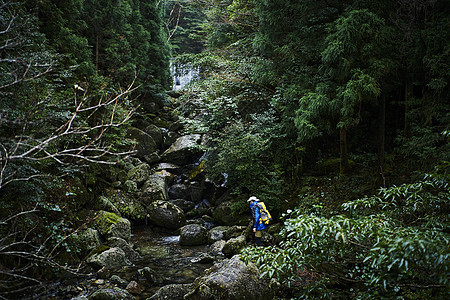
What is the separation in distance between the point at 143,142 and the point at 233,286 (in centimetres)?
1094

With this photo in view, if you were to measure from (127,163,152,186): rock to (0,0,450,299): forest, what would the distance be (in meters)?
0.56

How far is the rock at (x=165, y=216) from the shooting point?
948 centimetres

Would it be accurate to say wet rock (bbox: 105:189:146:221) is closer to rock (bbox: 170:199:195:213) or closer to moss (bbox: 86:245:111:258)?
rock (bbox: 170:199:195:213)

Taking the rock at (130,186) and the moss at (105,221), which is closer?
the moss at (105,221)

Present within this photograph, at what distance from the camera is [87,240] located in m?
6.77

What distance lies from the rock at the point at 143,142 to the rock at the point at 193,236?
6.58m

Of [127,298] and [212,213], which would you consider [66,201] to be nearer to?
[127,298]

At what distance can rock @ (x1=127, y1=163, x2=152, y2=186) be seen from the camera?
11.3 metres

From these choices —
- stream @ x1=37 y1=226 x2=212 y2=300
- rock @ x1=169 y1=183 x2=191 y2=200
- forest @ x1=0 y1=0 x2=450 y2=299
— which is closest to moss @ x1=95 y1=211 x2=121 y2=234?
forest @ x1=0 y1=0 x2=450 y2=299

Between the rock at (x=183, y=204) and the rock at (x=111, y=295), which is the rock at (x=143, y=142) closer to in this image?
the rock at (x=183, y=204)

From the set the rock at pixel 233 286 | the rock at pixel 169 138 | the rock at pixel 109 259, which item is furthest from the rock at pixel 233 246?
the rock at pixel 169 138

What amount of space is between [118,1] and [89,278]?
11736 millimetres

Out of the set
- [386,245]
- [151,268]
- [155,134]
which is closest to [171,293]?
[151,268]

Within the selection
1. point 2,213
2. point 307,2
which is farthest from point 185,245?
point 307,2
